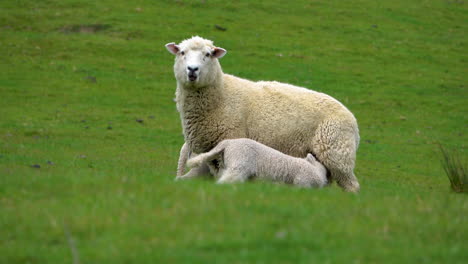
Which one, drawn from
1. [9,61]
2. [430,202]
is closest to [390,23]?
[9,61]

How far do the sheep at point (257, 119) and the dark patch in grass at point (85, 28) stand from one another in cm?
1978

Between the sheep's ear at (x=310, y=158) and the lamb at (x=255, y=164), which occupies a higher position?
the lamb at (x=255, y=164)

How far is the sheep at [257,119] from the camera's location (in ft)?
33.7

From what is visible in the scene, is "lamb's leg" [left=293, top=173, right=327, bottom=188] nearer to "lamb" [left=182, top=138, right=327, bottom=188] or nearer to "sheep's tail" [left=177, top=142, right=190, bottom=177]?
"lamb" [left=182, top=138, right=327, bottom=188]

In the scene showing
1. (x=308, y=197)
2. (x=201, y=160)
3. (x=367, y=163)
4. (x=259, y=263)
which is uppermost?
(x=259, y=263)

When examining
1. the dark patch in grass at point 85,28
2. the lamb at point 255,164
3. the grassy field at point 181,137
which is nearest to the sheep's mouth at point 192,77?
the lamb at point 255,164

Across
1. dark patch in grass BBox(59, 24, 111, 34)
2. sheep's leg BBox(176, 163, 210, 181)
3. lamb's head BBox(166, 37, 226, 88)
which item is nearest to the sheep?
lamb's head BBox(166, 37, 226, 88)

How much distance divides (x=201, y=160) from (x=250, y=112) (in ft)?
5.24

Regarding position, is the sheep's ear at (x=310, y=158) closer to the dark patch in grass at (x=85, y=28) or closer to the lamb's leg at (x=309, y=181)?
the lamb's leg at (x=309, y=181)

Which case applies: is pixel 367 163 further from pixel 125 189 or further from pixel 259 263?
pixel 259 263

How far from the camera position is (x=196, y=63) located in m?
10.0

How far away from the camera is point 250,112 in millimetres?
10430

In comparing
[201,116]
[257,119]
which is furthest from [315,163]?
[201,116]

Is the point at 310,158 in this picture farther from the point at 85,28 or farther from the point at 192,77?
the point at 85,28
